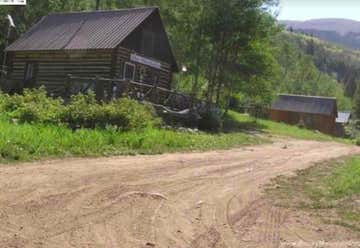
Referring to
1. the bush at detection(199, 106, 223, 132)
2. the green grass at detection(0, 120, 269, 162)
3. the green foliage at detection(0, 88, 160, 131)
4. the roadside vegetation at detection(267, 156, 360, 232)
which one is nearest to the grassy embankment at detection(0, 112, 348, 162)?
the green grass at detection(0, 120, 269, 162)

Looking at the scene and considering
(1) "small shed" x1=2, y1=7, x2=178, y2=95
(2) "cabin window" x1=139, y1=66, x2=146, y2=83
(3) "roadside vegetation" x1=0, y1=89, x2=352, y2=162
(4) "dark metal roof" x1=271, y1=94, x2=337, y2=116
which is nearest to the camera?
(3) "roadside vegetation" x1=0, y1=89, x2=352, y2=162

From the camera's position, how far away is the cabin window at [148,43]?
31.1m

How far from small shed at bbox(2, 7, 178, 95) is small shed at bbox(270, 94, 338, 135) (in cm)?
4546

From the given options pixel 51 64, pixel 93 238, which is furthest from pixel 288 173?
pixel 51 64

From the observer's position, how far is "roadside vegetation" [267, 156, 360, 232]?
28.5 feet

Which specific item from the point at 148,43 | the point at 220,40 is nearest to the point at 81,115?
the point at 148,43

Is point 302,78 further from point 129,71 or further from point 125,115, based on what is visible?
point 125,115

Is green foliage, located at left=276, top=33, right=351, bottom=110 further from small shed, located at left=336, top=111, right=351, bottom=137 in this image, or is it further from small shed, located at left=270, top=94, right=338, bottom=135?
small shed, located at left=270, top=94, right=338, bottom=135

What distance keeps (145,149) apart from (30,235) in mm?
9249

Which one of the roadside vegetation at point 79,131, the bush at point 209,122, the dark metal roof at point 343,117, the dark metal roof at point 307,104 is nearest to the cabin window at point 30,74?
the bush at point 209,122

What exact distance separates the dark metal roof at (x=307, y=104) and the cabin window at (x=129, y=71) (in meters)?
50.0

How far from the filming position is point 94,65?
97.5 ft

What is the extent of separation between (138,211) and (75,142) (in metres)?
6.20

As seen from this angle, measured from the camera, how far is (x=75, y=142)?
13.4 metres
